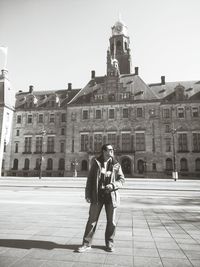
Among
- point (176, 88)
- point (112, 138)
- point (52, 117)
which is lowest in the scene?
point (112, 138)

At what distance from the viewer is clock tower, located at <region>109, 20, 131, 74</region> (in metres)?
51.1

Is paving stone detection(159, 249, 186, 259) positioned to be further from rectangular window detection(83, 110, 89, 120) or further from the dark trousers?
rectangular window detection(83, 110, 89, 120)

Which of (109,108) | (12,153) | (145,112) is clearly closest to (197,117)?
(145,112)

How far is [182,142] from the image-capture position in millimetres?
39719

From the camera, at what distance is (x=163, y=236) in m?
5.49

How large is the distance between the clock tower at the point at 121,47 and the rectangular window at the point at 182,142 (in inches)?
755

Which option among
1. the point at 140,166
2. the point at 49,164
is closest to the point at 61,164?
the point at 49,164

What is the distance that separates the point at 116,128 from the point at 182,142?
1152cm

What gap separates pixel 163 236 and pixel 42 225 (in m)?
3.25

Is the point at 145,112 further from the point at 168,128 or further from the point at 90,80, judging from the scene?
the point at 90,80

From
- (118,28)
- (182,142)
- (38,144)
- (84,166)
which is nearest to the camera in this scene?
(182,142)

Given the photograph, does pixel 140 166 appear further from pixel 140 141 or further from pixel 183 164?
pixel 183 164

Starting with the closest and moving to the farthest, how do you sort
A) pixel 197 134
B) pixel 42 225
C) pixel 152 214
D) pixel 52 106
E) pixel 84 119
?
pixel 42 225
pixel 152 214
pixel 197 134
pixel 84 119
pixel 52 106

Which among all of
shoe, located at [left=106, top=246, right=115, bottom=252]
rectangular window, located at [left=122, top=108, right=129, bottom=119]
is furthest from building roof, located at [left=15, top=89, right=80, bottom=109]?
shoe, located at [left=106, top=246, right=115, bottom=252]
